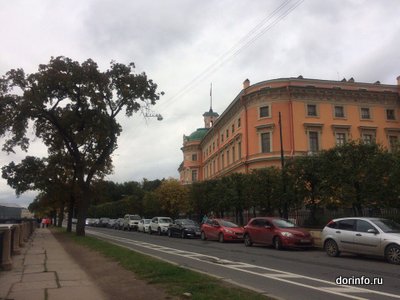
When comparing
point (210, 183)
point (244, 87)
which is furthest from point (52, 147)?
point (244, 87)

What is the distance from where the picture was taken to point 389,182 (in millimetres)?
21859

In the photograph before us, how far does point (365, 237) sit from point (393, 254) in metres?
1.28

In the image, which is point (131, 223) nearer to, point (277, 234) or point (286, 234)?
point (277, 234)

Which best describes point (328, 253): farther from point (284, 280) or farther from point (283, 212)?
point (283, 212)

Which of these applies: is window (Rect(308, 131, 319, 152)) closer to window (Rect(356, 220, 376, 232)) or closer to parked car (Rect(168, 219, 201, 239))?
parked car (Rect(168, 219, 201, 239))

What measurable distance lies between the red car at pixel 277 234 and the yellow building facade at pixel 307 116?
28551 mm

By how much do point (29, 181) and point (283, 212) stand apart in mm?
24025

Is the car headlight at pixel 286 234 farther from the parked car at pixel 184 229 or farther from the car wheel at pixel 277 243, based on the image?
the parked car at pixel 184 229

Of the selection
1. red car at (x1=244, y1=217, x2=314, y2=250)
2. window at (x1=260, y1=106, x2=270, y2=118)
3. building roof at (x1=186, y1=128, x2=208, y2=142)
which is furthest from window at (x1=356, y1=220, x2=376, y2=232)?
building roof at (x1=186, y1=128, x2=208, y2=142)

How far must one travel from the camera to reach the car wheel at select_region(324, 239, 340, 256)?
17.2 meters

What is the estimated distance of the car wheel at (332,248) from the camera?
17.2 metres

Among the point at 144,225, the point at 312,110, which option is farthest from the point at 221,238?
the point at 312,110

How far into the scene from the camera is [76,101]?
33812 mm

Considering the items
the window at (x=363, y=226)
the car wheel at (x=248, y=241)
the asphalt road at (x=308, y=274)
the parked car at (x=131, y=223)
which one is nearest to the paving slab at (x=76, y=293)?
the asphalt road at (x=308, y=274)
